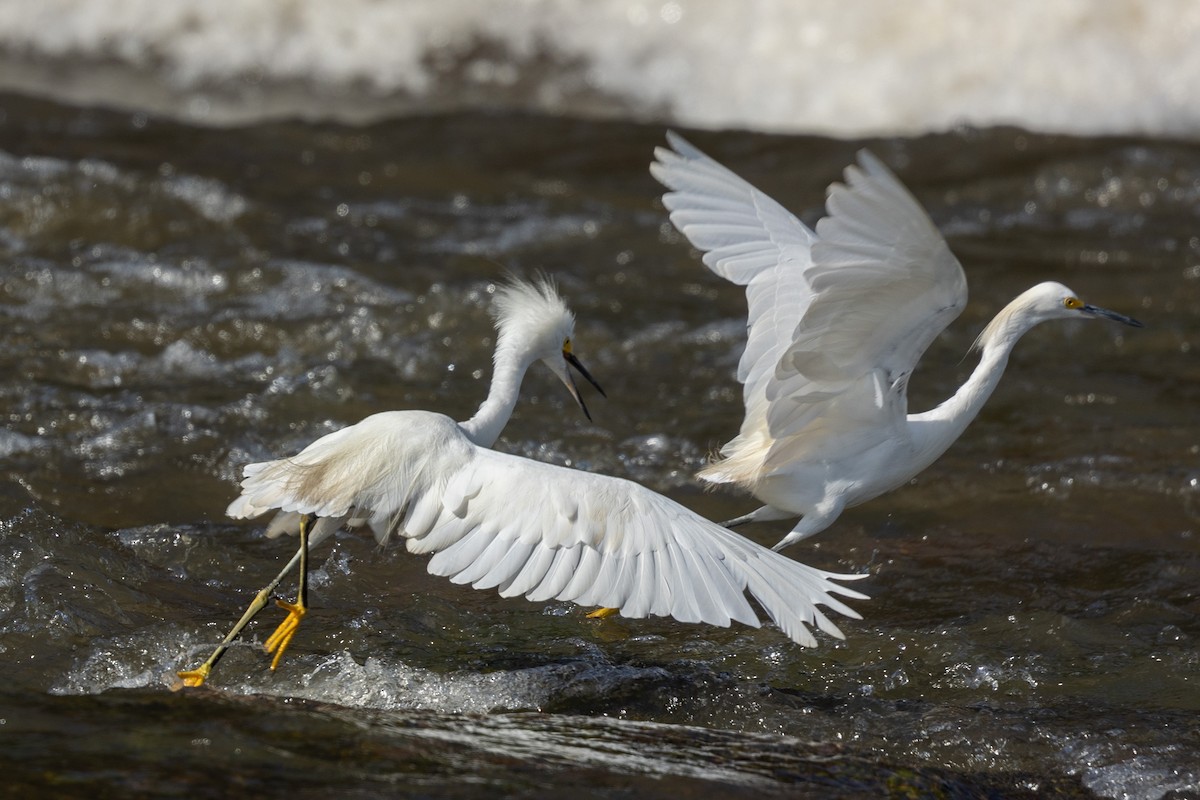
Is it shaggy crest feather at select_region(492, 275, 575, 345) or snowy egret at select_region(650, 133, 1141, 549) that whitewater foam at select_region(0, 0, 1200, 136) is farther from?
shaggy crest feather at select_region(492, 275, 575, 345)

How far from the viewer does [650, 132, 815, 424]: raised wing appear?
5.26m

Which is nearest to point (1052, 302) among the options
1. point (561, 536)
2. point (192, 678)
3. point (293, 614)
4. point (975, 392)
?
point (975, 392)

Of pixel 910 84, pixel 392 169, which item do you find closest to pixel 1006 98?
pixel 910 84

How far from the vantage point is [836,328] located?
4402 mm

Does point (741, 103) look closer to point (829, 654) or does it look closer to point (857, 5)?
point (857, 5)

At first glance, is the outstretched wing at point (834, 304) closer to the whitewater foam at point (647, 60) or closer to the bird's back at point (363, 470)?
the bird's back at point (363, 470)

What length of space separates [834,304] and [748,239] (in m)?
1.18

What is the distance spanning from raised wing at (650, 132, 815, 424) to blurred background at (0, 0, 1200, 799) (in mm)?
1046

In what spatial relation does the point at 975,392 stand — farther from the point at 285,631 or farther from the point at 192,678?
the point at 192,678

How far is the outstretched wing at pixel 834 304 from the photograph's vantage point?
155 inches

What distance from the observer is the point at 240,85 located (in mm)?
12484

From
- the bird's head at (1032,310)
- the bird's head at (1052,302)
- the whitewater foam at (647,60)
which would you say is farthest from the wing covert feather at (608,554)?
the whitewater foam at (647,60)

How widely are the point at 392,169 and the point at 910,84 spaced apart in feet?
14.4

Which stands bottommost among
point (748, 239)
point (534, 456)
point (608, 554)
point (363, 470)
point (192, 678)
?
point (192, 678)
